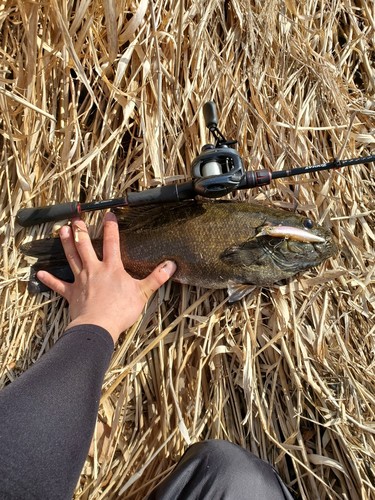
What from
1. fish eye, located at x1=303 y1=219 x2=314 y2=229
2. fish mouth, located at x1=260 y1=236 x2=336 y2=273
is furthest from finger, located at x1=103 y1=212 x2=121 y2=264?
fish eye, located at x1=303 y1=219 x2=314 y2=229

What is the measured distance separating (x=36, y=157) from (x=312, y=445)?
2681 millimetres

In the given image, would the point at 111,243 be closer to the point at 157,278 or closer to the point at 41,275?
the point at 157,278

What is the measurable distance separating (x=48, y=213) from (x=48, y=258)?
1.00ft

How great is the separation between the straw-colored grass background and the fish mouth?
7.1 inches

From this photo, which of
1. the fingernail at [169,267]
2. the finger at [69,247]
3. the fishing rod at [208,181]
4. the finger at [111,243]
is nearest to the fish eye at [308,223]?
the fishing rod at [208,181]

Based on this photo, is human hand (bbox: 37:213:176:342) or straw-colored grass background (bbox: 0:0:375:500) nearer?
human hand (bbox: 37:213:176:342)

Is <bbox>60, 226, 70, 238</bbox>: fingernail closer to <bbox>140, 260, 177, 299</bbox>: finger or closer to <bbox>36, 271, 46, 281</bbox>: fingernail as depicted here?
<bbox>36, 271, 46, 281</bbox>: fingernail

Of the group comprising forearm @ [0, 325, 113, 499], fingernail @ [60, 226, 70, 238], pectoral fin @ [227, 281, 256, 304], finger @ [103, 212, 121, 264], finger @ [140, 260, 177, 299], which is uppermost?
fingernail @ [60, 226, 70, 238]

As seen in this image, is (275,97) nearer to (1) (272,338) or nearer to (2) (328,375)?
(1) (272,338)

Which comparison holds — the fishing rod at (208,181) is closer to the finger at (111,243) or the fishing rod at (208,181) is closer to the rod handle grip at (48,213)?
the rod handle grip at (48,213)

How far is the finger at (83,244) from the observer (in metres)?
2.65

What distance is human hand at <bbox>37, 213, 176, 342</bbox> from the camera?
2521 millimetres

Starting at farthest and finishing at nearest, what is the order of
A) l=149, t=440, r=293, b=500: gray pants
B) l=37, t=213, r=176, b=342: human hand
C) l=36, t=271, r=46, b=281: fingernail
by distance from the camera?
1. l=36, t=271, r=46, b=281: fingernail
2. l=37, t=213, r=176, b=342: human hand
3. l=149, t=440, r=293, b=500: gray pants

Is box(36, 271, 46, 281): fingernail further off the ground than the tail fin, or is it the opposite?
the tail fin
